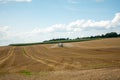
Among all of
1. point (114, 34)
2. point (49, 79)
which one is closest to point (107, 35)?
point (114, 34)

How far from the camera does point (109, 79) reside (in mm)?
12695

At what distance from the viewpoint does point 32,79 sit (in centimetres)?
1561

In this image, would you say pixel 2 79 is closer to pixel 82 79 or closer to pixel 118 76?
pixel 82 79

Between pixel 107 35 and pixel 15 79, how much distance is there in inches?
5103

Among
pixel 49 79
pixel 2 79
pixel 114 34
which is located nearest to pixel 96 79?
pixel 49 79

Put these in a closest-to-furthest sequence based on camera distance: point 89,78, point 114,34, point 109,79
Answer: point 109,79 → point 89,78 → point 114,34

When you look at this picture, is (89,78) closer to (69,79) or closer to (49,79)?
(69,79)

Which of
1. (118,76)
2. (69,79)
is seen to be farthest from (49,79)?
(118,76)

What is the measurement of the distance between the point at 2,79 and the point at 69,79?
4.91 metres

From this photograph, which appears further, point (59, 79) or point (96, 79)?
point (59, 79)

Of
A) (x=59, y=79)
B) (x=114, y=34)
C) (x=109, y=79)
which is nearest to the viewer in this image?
(x=109, y=79)

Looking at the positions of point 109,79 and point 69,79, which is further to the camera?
point 69,79

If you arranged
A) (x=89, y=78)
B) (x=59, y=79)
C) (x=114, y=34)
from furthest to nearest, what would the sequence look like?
(x=114, y=34) → (x=59, y=79) → (x=89, y=78)

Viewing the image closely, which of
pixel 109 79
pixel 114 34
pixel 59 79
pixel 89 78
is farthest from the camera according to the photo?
pixel 114 34
